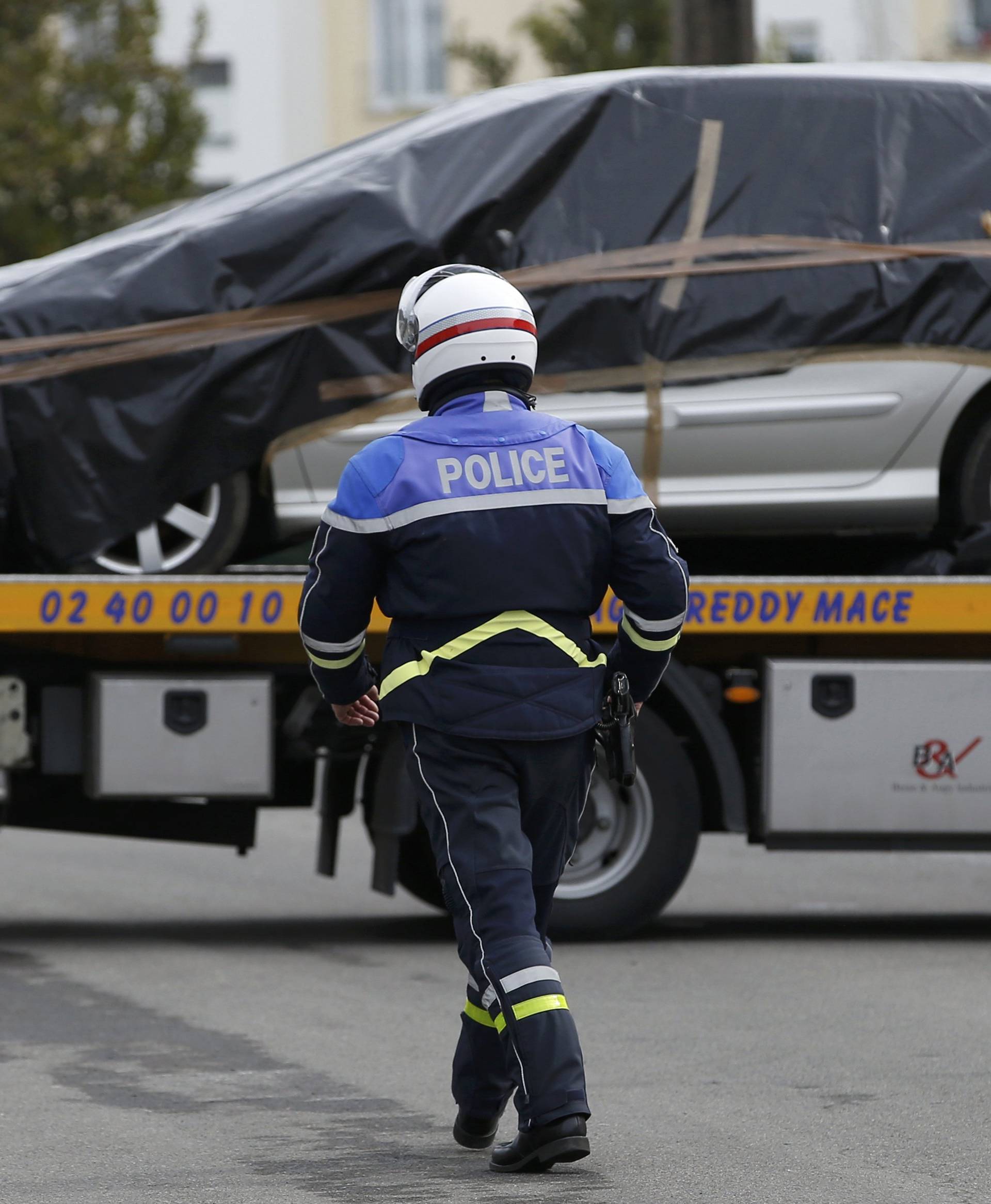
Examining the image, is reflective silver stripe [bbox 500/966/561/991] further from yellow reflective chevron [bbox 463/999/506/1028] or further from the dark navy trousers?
yellow reflective chevron [bbox 463/999/506/1028]

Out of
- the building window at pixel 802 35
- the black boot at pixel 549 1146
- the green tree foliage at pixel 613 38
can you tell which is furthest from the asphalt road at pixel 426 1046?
the building window at pixel 802 35

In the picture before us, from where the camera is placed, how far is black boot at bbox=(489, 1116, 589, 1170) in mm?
4391

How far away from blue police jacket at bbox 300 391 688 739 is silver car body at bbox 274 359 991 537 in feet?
9.89

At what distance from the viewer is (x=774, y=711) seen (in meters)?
7.83

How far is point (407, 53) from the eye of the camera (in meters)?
34.1

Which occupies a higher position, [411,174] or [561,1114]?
[411,174]

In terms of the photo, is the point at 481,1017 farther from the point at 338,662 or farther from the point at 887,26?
the point at 887,26

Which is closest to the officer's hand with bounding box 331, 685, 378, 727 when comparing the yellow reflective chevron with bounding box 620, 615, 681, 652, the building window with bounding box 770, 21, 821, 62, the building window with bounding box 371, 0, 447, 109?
the yellow reflective chevron with bounding box 620, 615, 681, 652

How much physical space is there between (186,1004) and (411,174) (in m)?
2.94

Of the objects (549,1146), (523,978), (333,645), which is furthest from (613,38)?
(549,1146)

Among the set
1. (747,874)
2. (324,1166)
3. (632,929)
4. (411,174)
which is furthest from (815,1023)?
(747,874)

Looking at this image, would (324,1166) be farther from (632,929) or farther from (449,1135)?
(632,929)

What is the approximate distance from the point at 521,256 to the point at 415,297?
116 inches

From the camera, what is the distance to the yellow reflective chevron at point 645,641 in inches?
186
